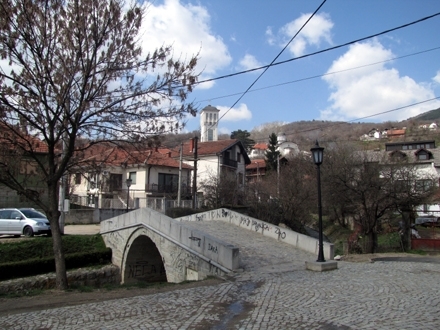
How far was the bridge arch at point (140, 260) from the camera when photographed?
1964 cm

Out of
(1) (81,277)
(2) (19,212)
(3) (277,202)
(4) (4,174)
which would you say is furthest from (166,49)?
(3) (277,202)

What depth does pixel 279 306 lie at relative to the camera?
732cm

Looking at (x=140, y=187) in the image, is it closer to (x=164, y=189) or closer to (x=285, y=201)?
(x=164, y=189)

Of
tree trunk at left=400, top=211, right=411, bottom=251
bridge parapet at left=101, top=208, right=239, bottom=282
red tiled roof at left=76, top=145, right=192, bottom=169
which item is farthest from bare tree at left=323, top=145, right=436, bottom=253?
red tiled roof at left=76, top=145, right=192, bottom=169

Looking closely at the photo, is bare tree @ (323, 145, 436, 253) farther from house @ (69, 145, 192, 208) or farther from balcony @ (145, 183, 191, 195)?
balcony @ (145, 183, 191, 195)

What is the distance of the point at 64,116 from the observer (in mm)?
10195

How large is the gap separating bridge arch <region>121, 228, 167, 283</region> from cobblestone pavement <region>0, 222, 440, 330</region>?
954cm

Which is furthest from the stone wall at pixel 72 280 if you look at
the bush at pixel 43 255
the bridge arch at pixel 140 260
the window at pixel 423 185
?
the window at pixel 423 185

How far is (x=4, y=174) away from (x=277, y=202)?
1963 cm

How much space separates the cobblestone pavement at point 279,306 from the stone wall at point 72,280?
7972 millimetres

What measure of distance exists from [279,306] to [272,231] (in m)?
10.4

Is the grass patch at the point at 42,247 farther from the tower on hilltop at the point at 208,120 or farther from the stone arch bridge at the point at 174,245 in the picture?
the tower on hilltop at the point at 208,120

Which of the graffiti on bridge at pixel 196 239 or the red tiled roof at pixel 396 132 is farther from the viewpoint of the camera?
the red tiled roof at pixel 396 132

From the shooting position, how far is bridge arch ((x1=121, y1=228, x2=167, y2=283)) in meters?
19.6
